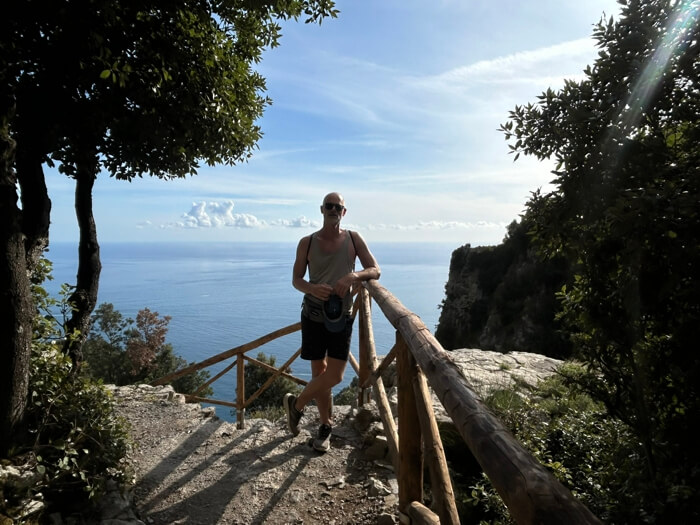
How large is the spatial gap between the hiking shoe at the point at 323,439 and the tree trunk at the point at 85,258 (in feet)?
9.07

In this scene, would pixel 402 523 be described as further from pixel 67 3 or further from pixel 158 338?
pixel 158 338

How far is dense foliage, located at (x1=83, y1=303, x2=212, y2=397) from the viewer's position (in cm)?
2609

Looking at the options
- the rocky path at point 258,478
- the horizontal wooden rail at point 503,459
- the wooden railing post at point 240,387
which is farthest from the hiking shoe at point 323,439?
the horizontal wooden rail at point 503,459

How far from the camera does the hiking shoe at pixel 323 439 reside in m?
4.41

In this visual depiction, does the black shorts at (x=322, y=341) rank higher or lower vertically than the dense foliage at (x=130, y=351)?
higher

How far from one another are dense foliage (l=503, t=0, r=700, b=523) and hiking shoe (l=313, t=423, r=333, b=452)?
2.90 meters

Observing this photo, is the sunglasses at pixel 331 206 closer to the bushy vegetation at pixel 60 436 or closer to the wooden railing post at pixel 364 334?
the wooden railing post at pixel 364 334

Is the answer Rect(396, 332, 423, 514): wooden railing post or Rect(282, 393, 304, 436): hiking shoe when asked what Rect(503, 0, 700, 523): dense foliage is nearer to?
Rect(396, 332, 423, 514): wooden railing post

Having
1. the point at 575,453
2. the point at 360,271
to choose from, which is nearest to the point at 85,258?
the point at 360,271

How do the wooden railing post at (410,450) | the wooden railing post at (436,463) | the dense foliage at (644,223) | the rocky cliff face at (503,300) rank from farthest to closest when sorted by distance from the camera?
the rocky cliff face at (503,300), the wooden railing post at (410,450), the wooden railing post at (436,463), the dense foliage at (644,223)

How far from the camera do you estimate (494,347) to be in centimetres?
3478

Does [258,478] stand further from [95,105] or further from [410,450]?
[95,105]

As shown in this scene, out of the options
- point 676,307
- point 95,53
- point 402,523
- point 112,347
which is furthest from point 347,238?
point 112,347

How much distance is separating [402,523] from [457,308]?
136 feet
